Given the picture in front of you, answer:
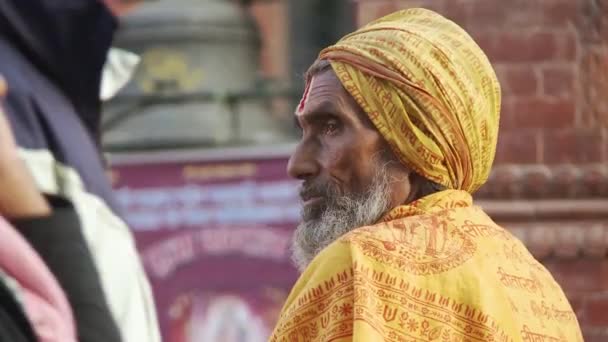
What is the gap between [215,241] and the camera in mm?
8805

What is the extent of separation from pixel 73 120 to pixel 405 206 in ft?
7.36

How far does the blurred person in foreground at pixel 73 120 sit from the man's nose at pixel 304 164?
1.75 meters

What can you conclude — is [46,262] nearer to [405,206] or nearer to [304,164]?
[304,164]

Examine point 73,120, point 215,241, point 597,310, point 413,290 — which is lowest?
point 215,241

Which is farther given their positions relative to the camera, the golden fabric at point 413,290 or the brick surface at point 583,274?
the brick surface at point 583,274

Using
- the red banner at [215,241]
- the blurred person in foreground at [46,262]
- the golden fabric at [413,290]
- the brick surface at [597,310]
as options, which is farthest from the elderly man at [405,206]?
the red banner at [215,241]

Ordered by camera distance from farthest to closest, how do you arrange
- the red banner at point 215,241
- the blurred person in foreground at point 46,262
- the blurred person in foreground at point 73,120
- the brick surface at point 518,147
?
the red banner at point 215,241
the brick surface at point 518,147
the blurred person in foreground at point 73,120
the blurred person in foreground at point 46,262

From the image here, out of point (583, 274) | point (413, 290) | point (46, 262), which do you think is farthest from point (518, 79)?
point (413, 290)

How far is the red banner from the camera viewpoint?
28.2 feet

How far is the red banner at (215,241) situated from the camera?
28.2ft

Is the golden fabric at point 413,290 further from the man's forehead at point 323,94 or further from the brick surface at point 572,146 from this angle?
the brick surface at point 572,146

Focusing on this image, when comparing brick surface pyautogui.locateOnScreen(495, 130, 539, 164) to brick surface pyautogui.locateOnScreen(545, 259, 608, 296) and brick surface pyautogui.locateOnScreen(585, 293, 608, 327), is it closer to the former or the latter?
brick surface pyautogui.locateOnScreen(545, 259, 608, 296)

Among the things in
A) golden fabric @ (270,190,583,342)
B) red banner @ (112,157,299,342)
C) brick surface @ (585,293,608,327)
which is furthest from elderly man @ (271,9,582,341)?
red banner @ (112,157,299,342)

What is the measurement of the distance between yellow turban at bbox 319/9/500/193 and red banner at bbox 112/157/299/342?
521cm
